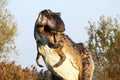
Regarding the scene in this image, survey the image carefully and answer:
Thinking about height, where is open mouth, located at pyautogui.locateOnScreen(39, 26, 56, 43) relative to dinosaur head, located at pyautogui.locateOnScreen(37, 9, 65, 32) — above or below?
below

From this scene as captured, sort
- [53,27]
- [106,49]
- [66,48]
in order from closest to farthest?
[53,27]
[66,48]
[106,49]

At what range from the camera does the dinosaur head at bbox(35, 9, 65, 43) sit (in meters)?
3.71

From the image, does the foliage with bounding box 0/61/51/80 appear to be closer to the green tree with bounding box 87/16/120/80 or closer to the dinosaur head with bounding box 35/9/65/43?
the green tree with bounding box 87/16/120/80

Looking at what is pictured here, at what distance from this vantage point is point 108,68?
21.0 metres

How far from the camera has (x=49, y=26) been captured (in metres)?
3.73

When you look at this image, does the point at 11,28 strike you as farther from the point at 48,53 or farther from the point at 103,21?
the point at 48,53

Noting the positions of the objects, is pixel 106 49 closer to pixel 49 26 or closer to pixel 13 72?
pixel 13 72

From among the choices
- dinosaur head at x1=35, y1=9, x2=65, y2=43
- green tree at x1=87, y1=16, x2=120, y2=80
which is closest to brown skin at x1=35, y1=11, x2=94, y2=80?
dinosaur head at x1=35, y1=9, x2=65, y2=43

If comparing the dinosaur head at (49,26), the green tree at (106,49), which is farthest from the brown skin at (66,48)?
the green tree at (106,49)

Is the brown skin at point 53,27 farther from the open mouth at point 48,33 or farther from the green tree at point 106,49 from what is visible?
the green tree at point 106,49

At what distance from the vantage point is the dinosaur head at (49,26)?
3.71 metres

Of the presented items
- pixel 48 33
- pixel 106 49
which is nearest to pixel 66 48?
pixel 48 33

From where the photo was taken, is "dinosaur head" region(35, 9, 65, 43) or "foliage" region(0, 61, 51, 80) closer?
"dinosaur head" region(35, 9, 65, 43)

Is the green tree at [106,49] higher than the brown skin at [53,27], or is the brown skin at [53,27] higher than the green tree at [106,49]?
the brown skin at [53,27]
